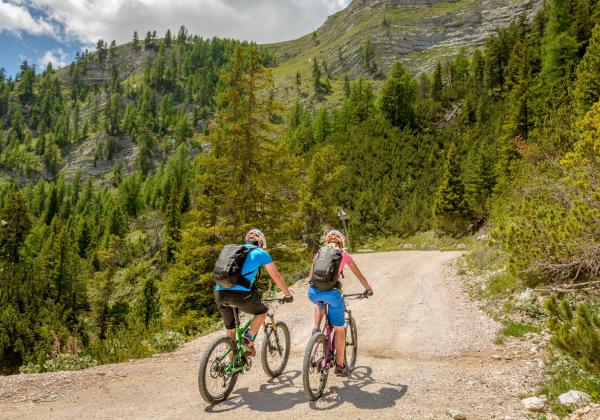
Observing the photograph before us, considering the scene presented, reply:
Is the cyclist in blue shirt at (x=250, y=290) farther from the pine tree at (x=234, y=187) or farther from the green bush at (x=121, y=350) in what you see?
the pine tree at (x=234, y=187)

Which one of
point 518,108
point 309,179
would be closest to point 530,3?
point 518,108

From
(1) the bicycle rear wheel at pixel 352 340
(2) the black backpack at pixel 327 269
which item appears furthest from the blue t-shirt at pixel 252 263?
(1) the bicycle rear wheel at pixel 352 340

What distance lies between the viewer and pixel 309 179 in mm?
40281

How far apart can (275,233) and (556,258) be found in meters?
11.2

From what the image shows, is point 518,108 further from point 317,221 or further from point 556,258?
point 556,258

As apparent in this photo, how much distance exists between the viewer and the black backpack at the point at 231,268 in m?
5.30

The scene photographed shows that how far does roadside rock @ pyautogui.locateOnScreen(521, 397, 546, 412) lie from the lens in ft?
16.9

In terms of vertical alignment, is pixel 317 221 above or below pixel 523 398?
above

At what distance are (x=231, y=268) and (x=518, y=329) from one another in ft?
22.6

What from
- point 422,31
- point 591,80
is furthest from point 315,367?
point 422,31

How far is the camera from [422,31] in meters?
159

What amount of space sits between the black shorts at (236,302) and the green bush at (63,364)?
172 inches

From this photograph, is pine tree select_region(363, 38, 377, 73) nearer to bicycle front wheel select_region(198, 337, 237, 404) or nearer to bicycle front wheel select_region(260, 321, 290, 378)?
bicycle front wheel select_region(260, 321, 290, 378)

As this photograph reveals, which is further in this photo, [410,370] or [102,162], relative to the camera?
[102,162]
